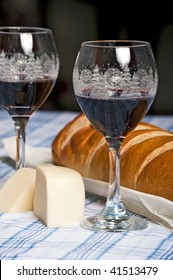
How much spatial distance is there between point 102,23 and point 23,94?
1.76 meters

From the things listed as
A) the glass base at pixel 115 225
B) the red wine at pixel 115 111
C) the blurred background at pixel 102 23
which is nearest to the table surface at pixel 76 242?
the glass base at pixel 115 225

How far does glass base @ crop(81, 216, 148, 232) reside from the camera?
109 centimetres

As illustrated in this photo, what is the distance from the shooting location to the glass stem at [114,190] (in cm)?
111

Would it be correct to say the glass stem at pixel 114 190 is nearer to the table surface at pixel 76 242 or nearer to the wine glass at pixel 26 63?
the table surface at pixel 76 242

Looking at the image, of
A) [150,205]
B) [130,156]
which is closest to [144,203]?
[150,205]

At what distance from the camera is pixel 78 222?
1124 mm

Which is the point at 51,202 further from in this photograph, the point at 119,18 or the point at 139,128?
the point at 119,18

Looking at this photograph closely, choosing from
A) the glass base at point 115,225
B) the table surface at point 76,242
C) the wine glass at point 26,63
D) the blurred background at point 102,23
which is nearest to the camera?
the table surface at point 76,242

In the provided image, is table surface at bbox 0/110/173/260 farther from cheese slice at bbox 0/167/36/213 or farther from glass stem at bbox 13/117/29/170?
glass stem at bbox 13/117/29/170

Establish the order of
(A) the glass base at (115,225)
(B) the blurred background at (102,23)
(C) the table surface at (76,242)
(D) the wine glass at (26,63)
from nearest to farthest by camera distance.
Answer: (C) the table surface at (76,242)
(A) the glass base at (115,225)
(D) the wine glass at (26,63)
(B) the blurred background at (102,23)

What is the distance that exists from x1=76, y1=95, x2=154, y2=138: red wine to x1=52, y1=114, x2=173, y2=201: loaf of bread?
4.1 inches

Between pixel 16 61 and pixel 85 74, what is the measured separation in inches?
8.3

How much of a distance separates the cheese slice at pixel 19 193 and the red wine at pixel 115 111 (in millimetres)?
176
